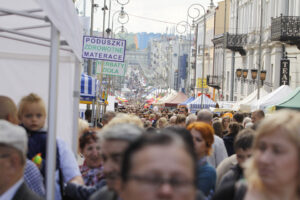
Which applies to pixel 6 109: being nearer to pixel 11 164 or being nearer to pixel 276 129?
pixel 11 164

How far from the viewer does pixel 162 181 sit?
2.31m

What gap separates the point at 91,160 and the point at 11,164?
1.56 metres

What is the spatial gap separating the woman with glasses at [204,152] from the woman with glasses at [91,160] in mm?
936

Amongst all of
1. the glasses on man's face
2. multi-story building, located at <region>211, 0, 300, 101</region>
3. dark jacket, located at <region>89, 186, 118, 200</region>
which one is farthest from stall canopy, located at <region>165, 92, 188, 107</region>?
the glasses on man's face

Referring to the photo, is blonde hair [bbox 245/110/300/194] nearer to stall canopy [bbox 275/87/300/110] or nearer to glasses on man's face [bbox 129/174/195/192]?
Answer: glasses on man's face [bbox 129/174/195/192]

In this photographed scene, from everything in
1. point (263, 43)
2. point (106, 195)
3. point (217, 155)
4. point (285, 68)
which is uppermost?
point (263, 43)

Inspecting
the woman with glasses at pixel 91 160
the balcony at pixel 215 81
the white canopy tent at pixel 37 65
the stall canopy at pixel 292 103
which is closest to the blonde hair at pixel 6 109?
the woman with glasses at pixel 91 160

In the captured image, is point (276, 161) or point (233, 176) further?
point (233, 176)

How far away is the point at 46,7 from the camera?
13.6ft

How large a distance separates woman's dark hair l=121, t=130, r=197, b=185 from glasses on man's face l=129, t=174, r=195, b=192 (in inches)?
2.9

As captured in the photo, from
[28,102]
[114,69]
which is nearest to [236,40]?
[114,69]

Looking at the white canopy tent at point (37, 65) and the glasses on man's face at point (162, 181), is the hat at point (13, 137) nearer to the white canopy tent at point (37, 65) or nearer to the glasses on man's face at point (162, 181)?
the glasses on man's face at point (162, 181)

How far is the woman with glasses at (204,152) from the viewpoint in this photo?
219 inches

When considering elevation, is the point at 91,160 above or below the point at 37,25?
below
